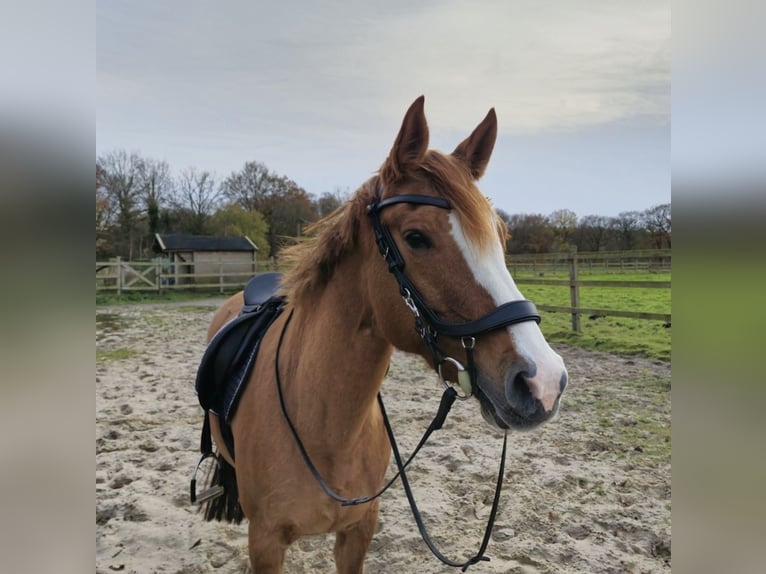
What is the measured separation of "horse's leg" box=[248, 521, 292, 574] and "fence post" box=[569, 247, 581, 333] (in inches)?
358

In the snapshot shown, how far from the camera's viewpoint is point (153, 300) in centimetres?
1738

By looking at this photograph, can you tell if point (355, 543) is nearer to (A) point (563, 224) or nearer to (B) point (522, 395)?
(B) point (522, 395)

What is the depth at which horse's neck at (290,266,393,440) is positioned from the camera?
169cm

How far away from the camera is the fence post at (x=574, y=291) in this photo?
991 cm

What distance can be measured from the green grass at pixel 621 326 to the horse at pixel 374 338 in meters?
7.05

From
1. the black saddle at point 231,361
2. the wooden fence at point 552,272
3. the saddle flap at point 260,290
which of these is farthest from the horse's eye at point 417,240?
the saddle flap at point 260,290

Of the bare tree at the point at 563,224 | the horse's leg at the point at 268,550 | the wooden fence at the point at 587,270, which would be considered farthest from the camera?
the bare tree at the point at 563,224

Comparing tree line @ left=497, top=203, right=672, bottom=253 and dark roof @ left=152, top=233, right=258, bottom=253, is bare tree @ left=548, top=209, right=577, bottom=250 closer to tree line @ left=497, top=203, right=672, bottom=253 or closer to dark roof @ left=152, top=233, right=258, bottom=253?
tree line @ left=497, top=203, right=672, bottom=253

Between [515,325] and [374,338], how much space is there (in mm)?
582

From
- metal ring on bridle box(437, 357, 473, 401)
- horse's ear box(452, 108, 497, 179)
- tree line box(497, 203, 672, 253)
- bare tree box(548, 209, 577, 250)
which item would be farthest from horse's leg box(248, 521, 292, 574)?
bare tree box(548, 209, 577, 250)

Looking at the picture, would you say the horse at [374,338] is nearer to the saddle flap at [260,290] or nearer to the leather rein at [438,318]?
the leather rein at [438,318]

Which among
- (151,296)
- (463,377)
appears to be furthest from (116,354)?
(151,296)
